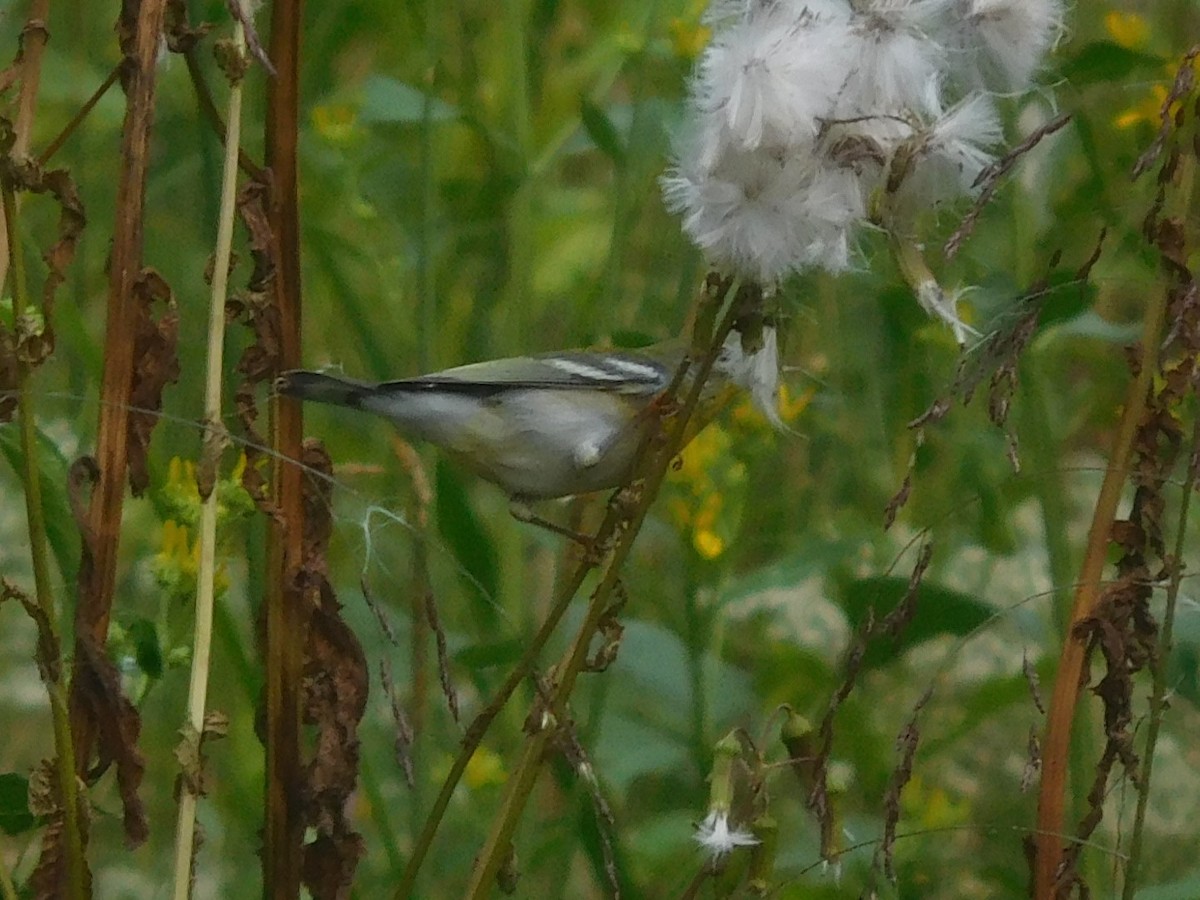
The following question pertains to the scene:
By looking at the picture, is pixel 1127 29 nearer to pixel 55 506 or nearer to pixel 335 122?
pixel 335 122

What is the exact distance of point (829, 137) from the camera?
0.82 meters

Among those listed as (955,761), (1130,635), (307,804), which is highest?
(1130,635)

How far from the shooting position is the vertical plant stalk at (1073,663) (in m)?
1.00

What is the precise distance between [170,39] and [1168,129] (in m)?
0.58

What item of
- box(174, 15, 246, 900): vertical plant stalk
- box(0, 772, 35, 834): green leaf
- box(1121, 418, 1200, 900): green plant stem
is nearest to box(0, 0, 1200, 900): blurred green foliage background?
box(0, 772, 35, 834): green leaf

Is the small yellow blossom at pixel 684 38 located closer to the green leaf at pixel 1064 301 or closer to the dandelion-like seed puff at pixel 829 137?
the green leaf at pixel 1064 301

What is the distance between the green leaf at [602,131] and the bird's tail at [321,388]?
48 centimetres

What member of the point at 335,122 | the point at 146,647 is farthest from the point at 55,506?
the point at 335,122

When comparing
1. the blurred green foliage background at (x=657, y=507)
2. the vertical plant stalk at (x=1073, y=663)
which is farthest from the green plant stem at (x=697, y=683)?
the vertical plant stalk at (x=1073, y=663)

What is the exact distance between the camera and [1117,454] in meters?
1.00

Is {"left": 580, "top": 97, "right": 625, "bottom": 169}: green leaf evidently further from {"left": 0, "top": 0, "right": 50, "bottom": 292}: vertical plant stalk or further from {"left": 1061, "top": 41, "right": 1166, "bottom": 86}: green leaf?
{"left": 0, "top": 0, "right": 50, "bottom": 292}: vertical plant stalk

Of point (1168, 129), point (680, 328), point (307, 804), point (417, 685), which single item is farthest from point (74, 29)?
point (1168, 129)

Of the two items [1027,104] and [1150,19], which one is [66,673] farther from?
[1150,19]

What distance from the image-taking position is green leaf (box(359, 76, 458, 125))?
1783 mm
